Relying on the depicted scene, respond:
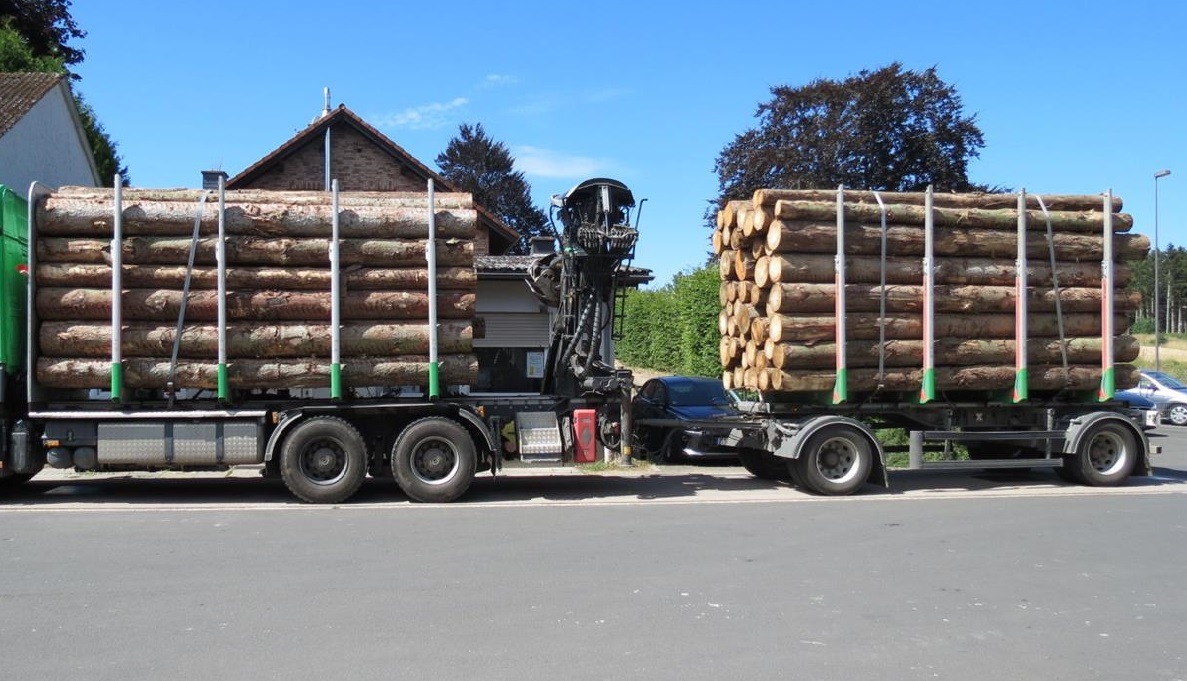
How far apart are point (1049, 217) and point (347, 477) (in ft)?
30.0

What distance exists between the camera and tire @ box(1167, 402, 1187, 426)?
24.5 metres

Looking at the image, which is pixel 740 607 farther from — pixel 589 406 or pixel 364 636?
pixel 589 406

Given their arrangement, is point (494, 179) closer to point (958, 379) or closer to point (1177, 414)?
point (1177, 414)

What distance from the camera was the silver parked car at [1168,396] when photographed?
80.5 ft

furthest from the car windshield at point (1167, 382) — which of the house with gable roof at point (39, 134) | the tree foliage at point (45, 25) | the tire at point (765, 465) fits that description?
the tree foliage at point (45, 25)

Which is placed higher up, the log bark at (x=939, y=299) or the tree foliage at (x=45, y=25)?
the tree foliage at (x=45, y=25)

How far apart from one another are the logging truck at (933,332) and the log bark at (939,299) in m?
0.02

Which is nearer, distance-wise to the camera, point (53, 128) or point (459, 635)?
point (459, 635)

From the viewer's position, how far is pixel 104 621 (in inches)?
232

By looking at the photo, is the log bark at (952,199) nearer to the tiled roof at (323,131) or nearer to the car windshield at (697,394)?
the car windshield at (697,394)

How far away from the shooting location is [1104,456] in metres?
12.4

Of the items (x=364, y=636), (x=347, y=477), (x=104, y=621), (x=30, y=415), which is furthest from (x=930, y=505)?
(x=30, y=415)

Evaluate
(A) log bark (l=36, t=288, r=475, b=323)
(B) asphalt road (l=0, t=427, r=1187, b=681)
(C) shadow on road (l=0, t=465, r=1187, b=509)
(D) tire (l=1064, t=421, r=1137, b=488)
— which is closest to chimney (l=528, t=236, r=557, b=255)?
(C) shadow on road (l=0, t=465, r=1187, b=509)

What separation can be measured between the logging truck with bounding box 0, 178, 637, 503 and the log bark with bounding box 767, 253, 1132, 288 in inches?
126
